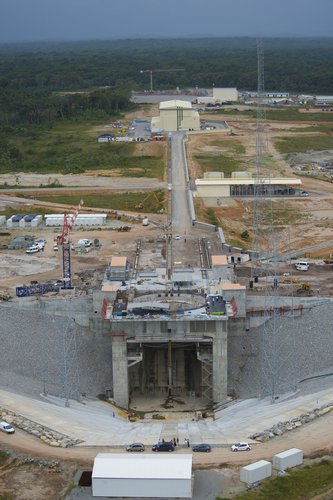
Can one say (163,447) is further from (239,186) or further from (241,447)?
(239,186)

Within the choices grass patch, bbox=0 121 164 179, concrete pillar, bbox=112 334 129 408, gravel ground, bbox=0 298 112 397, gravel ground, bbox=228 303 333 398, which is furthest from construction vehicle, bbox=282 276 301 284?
grass patch, bbox=0 121 164 179

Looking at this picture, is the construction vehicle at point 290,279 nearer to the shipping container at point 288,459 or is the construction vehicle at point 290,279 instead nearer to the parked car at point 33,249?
the parked car at point 33,249

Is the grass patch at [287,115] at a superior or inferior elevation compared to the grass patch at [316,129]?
superior

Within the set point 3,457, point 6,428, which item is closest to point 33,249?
point 6,428

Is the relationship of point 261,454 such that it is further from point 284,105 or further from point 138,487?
point 284,105

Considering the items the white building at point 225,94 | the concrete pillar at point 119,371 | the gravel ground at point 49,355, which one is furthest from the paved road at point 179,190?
the white building at point 225,94

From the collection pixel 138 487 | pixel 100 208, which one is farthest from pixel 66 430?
pixel 100 208
